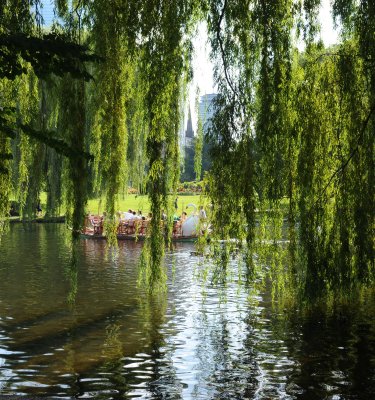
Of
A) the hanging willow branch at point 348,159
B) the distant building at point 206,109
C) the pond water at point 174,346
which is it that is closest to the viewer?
the distant building at point 206,109

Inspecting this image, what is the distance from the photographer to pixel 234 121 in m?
6.88

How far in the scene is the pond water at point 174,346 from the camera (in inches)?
310

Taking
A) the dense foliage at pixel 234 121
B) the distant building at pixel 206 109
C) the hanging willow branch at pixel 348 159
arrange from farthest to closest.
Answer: the hanging willow branch at pixel 348 159
the distant building at pixel 206 109
the dense foliage at pixel 234 121

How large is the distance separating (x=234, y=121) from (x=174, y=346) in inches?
163

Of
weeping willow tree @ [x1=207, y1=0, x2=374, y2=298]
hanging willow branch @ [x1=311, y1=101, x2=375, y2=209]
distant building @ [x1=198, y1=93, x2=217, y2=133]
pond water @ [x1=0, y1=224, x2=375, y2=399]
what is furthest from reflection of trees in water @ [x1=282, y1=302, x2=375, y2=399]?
distant building @ [x1=198, y1=93, x2=217, y2=133]

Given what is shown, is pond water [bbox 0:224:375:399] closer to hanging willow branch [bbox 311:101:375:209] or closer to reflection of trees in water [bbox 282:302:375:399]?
reflection of trees in water [bbox 282:302:375:399]

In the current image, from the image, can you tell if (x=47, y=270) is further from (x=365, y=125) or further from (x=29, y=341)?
(x=365, y=125)

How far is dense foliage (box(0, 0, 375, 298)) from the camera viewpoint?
22.3ft

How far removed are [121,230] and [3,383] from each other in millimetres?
24815

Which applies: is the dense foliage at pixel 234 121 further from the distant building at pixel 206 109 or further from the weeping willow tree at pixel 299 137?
the distant building at pixel 206 109

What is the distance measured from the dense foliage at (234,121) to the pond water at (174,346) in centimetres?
119

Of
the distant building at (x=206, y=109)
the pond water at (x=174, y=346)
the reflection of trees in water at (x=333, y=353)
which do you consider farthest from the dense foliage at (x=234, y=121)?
the pond water at (x=174, y=346)

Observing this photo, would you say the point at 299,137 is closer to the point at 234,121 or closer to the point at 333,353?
the point at 234,121

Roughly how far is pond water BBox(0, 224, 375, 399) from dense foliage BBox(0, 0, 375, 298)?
46.7 inches
